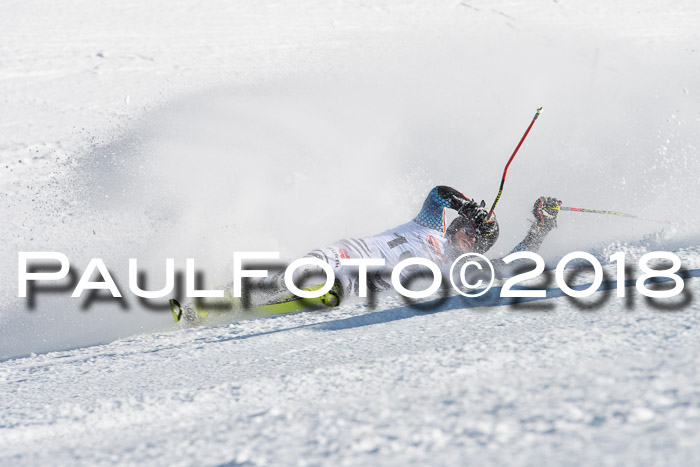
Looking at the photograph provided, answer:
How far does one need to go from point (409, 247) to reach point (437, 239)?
8.8 inches

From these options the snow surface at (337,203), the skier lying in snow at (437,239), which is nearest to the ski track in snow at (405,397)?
the snow surface at (337,203)

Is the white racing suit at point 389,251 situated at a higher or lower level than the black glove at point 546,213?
lower

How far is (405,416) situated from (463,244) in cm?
297

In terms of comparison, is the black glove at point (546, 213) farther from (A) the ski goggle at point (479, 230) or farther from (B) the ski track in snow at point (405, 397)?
(B) the ski track in snow at point (405, 397)

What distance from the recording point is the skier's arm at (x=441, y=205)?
462 centimetres

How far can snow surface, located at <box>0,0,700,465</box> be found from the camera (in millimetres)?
1819

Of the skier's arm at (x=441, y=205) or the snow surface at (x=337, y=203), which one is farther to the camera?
the skier's arm at (x=441, y=205)

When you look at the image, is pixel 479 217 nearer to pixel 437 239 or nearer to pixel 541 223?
pixel 437 239

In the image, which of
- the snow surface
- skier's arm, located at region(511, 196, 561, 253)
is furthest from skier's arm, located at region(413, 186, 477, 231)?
the snow surface

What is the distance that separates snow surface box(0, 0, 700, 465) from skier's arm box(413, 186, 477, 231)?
908 mm

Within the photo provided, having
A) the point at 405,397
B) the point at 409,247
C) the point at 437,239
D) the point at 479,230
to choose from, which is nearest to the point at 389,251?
the point at 409,247

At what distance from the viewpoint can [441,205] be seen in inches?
183

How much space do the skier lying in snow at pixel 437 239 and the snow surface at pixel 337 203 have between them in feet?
1.62

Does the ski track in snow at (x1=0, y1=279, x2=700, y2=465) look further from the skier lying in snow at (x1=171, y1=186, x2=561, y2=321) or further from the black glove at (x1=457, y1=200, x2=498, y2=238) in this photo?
the black glove at (x1=457, y1=200, x2=498, y2=238)
